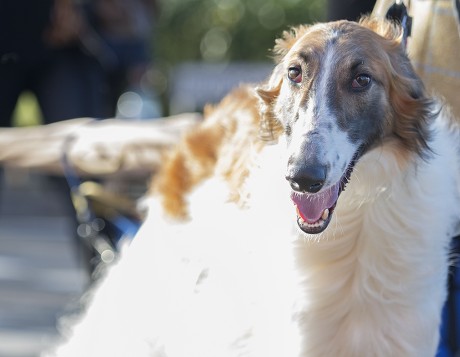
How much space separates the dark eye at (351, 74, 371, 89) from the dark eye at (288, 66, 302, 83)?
15 cm

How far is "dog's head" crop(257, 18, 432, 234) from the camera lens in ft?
8.88

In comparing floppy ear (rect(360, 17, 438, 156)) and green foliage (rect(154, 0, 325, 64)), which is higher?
floppy ear (rect(360, 17, 438, 156))

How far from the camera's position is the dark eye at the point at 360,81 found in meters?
2.83

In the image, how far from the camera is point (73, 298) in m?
6.89

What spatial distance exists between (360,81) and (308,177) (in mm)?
355

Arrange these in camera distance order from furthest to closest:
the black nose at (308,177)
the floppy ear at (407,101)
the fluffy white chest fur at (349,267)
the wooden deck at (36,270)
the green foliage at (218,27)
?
the green foliage at (218,27) < the wooden deck at (36,270) < the fluffy white chest fur at (349,267) < the floppy ear at (407,101) < the black nose at (308,177)

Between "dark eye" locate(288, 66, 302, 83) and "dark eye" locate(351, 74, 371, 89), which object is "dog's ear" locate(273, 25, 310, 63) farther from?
"dark eye" locate(351, 74, 371, 89)

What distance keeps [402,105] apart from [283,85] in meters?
0.33

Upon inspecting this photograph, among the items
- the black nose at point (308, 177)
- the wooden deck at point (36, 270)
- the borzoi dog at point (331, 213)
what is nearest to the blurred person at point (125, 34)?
the wooden deck at point (36, 270)

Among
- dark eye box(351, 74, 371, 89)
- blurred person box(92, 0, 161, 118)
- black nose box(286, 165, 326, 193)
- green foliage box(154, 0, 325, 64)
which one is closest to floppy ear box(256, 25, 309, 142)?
dark eye box(351, 74, 371, 89)

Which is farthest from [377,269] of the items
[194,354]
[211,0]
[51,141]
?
[211,0]

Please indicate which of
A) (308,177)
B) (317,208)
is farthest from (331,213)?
(308,177)

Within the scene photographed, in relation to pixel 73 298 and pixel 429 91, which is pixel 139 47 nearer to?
pixel 73 298

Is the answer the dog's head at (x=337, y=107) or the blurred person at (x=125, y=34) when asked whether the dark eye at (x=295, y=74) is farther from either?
the blurred person at (x=125, y=34)
